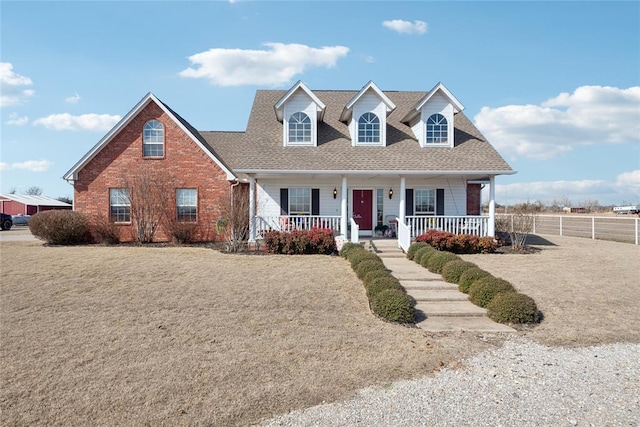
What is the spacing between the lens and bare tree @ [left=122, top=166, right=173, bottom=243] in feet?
61.0

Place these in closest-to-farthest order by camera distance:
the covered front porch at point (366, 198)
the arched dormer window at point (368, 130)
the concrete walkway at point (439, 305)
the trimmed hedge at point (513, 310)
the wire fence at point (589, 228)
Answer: the concrete walkway at point (439, 305) < the trimmed hedge at point (513, 310) < the arched dormer window at point (368, 130) < the covered front porch at point (366, 198) < the wire fence at point (589, 228)

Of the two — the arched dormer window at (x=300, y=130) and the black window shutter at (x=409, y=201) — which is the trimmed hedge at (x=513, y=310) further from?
the arched dormer window at (x=300, y=130)

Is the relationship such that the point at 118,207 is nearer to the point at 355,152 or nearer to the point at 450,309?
the point at 355,152

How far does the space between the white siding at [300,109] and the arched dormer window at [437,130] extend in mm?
5108

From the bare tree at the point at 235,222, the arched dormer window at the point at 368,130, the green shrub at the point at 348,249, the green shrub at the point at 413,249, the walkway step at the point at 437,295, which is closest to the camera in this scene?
the walkway step at the point at 437,295

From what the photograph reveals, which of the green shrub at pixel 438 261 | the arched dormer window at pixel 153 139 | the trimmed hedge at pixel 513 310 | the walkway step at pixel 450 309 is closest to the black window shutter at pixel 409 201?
the green shrub at pixel 438 261

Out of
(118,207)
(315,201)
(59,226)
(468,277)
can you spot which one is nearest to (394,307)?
(468,277)

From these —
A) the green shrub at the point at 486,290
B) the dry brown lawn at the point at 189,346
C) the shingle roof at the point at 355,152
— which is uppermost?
the shingle roof at the point at 355,152

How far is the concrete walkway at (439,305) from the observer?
7.99 m

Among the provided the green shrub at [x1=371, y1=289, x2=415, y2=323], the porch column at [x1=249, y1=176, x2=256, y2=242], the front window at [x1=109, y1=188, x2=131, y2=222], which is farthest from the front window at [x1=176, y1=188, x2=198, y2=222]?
the green shrub at [x1=371, y1=289, x2=415, y2=323]

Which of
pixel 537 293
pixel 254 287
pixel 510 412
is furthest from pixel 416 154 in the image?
pixel 510 412

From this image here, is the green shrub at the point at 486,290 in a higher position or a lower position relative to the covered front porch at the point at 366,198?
lower

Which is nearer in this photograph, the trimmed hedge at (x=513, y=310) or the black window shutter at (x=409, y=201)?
the trimmed hedge at (x=513, y=310)

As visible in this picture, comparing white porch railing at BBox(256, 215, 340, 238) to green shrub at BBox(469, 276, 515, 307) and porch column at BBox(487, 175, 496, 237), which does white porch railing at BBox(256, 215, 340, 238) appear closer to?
porch column at BBox(487, 175, 496, 237)
